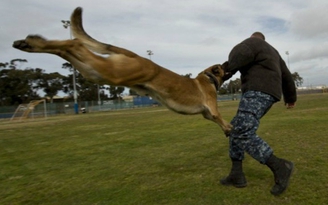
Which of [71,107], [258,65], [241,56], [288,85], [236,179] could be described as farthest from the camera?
[71,107]

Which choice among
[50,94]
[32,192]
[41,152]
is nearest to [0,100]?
[50,94]

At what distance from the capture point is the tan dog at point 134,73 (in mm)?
3648

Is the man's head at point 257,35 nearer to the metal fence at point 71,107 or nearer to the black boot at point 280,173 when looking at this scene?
the black boot at point 280,173

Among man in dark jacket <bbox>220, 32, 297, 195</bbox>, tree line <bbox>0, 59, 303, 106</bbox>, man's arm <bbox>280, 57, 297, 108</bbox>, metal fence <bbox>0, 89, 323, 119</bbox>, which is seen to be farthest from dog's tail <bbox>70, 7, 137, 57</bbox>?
tree line <bbox>0, 59, 303, 106</bbox>

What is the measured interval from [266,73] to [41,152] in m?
7.36

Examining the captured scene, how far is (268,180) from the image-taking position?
4648mm

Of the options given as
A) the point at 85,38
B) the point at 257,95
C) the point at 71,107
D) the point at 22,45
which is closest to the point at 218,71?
the point at 257,95

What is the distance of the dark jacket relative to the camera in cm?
412

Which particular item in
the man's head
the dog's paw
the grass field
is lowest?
the grass field

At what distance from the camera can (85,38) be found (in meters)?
4.28

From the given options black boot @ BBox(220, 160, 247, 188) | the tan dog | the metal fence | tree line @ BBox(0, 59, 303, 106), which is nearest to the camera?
the tan dog

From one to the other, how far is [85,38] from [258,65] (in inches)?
101

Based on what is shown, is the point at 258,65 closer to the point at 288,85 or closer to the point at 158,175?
the point at 288,85

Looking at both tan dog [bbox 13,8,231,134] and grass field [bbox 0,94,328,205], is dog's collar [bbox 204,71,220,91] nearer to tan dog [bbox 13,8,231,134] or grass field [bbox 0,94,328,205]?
tan dog [bbox 13,8,231,134]
